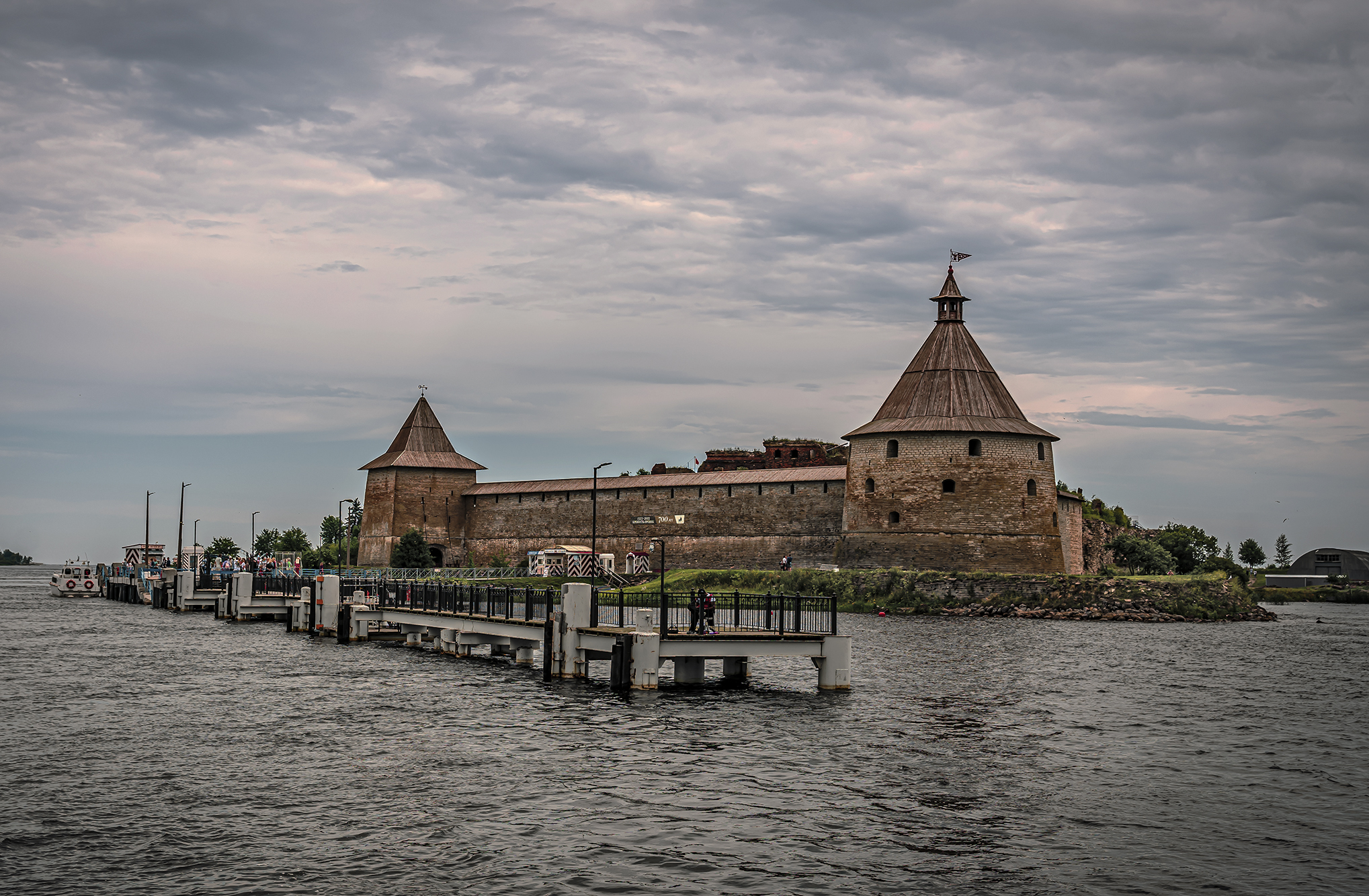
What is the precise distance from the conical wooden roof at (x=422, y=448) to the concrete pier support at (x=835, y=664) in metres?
54.1

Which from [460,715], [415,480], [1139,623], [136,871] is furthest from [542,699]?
[415,480]

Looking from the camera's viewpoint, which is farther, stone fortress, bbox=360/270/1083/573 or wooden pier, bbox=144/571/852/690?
stone fortress, bbox=360/270/1083/573

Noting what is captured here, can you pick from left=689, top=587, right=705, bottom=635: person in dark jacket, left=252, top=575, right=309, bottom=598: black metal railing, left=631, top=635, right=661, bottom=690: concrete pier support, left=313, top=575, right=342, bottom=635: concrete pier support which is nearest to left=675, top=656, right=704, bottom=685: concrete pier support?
left=689, top=587, right=705, bottom=635: person in dark jacket

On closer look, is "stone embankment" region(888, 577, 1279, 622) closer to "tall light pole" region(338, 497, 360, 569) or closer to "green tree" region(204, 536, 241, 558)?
"tall light pole" region(338, 497, 360, 569)

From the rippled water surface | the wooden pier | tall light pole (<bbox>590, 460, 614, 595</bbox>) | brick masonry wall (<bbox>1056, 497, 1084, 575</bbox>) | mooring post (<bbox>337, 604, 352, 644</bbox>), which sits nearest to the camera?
the rippled water surface

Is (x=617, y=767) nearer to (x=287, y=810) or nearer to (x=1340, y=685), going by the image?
(x=287, y=810)

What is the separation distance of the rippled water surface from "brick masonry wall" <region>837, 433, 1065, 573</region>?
96.7 ft

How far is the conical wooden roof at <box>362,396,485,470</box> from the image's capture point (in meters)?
74.0

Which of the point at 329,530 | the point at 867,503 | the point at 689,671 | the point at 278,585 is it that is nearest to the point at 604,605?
the point at 689,671

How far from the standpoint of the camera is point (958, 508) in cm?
5700

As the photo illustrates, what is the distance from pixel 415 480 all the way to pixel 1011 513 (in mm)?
36227

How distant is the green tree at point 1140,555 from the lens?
69500mm

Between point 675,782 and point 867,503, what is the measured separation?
148 feet

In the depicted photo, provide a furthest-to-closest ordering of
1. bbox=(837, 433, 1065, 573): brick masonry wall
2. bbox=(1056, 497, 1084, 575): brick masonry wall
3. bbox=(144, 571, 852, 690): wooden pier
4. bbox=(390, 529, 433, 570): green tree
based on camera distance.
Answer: bbox=(390, 529, 433, 570): green tree
bbox=(1056, 497, 1084, 575): brick masonry wall
bbox=(837, 433, 1065, 573): brick masonry wall
bbox=(144, 571, 852, 690): wooden pier
